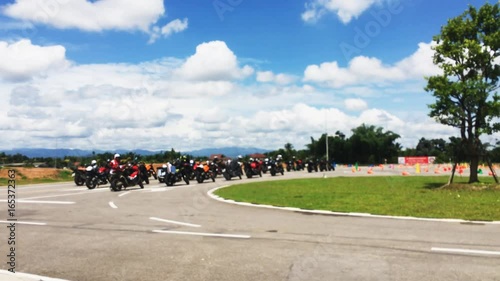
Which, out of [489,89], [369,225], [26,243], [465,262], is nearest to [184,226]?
[26,243]

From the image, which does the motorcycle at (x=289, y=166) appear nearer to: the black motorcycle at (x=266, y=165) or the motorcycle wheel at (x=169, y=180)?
the black motorcycle at (x=266, y=165)

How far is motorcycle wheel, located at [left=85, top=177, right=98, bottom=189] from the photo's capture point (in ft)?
78.4

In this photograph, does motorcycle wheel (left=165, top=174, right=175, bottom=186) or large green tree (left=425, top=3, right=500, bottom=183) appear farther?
motorcycle wheel (left=165, top=174, right=175, bottom=186)

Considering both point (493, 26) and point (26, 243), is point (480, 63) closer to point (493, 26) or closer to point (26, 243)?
point (493, 26)

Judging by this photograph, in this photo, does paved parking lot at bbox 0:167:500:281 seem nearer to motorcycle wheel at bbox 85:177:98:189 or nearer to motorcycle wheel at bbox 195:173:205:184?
motorcycle wheel at bbox 85:177:98:189

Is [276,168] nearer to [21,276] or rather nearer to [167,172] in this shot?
[167,172]

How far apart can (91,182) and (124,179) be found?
3.22 meters

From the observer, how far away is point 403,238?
26.9 feet

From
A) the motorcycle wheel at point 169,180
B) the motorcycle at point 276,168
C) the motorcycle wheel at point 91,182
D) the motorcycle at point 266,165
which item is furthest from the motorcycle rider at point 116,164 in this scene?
the motorcycle at point 266,165

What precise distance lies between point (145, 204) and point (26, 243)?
688 cm

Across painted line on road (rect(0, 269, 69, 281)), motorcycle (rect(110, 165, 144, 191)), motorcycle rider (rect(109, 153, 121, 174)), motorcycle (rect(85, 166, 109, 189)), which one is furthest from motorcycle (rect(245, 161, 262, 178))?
painted line on road (rect(0, 269, 69, 281))

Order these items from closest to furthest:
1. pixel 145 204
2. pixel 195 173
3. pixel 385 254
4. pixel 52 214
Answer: pixel 385 254 → pixel 52 214 → pixel 145 204 → pixel 195 173

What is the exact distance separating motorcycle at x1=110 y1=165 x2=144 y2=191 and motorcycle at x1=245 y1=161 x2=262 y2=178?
465 inches

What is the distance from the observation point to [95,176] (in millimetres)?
24422
